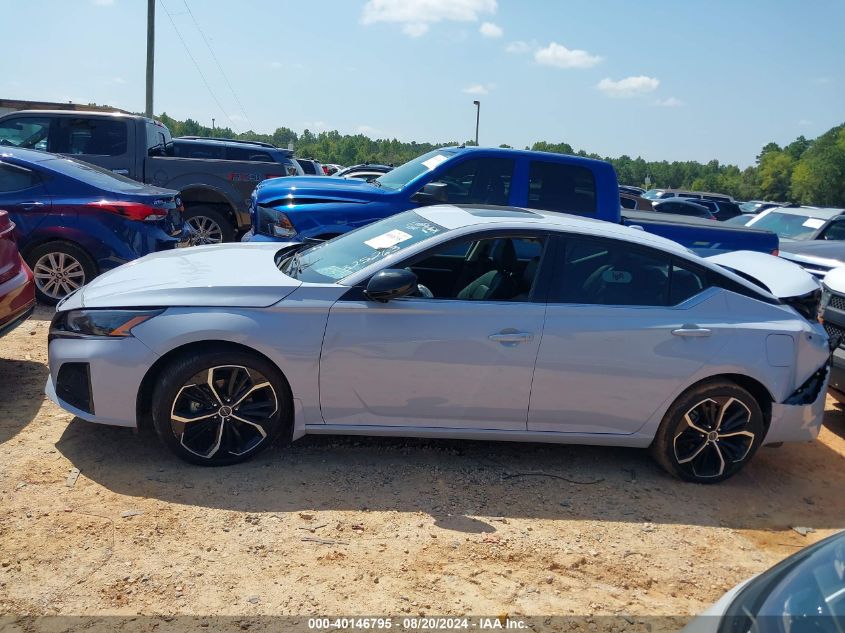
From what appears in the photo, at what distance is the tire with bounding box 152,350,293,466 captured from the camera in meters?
4.11

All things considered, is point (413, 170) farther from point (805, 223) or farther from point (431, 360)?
point (805, 223)

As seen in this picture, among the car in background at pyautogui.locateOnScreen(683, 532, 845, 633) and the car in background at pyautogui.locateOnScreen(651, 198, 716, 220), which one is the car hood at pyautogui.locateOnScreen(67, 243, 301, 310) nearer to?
the car in background at pyautogui.locateOnScreen(683, 532, 845, 633)

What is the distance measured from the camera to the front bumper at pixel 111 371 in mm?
4086

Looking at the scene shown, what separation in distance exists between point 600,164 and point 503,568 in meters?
5.65

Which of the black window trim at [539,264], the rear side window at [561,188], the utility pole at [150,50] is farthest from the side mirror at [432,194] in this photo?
the utility pole at [150,50]

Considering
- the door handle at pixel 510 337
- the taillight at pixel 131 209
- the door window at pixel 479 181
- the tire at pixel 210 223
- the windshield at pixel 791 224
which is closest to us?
the door handle at pixel 510 337

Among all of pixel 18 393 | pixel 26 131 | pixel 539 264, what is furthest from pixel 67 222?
pixel 539 264

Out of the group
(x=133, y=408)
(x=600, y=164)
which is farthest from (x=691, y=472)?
(x=600, y=164)

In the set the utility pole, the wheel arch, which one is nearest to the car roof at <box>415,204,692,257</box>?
the wheel arch

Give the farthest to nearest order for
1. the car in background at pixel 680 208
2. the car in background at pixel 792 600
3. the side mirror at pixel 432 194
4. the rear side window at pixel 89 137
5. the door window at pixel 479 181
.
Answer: the car in background at pixel 680 208, the rear side window at pixel 89 137, the door window at pixel 479 181, the side mirror at pixel 432 194, the car in background at pixel 792 600

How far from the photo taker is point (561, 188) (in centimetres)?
798

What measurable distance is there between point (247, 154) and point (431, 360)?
10.7m

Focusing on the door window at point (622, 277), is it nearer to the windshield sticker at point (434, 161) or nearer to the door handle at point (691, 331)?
the door handle at point (691, 331)

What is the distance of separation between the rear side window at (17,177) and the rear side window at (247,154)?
635 centimetres
